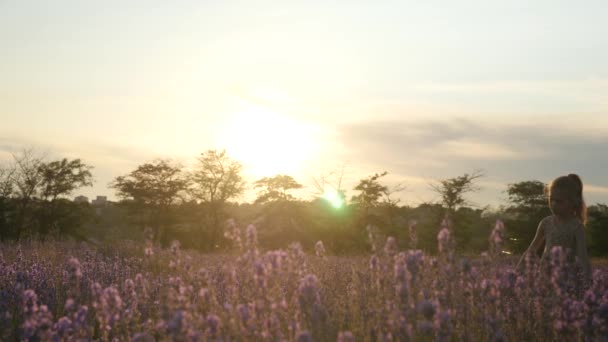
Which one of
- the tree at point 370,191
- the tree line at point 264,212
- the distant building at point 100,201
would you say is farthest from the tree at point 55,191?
the distant building at point 100,201

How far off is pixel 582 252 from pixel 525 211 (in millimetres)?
18079

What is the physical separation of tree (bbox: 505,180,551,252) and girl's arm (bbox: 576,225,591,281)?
16.1m

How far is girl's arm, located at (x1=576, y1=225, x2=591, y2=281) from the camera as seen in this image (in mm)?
5590

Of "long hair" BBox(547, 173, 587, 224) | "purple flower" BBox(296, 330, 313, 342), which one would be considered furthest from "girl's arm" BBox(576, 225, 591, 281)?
"purple flower" BBox(296, 330, 313, 342)

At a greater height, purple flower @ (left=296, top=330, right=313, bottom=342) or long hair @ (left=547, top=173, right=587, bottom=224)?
long hair @ (left=547, top=173, right=587, bottom=224)

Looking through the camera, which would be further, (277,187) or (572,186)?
(277,187)

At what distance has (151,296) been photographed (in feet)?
16.3

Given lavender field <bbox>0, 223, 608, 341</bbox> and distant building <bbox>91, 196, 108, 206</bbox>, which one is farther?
distant building <bbox>91, 196, 108, 206</bbox>

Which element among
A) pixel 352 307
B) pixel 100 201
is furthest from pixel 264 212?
pixel 100 201

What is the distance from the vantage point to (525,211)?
2264 centimetres

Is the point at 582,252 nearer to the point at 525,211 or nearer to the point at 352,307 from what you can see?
the point at 352,307

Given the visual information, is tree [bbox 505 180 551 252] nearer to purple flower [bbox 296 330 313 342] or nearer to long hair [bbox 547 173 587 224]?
long hair [bbox 547 173 587 224]

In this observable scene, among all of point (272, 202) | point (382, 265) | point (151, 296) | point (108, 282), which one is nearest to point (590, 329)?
point (382, 265)

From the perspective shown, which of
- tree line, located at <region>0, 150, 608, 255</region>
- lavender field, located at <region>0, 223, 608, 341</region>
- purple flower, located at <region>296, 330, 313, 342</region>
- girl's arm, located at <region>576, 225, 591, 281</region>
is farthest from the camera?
tree line, located at <region>0, 150, 608, 255</region>
